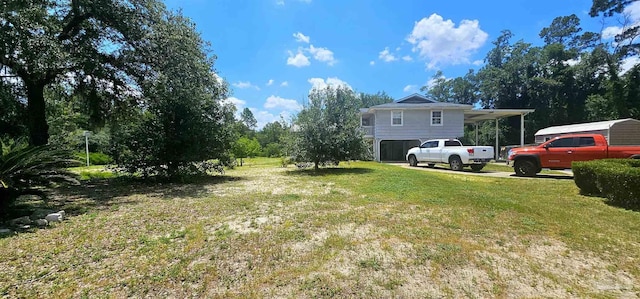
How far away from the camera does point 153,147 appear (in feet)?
32.8

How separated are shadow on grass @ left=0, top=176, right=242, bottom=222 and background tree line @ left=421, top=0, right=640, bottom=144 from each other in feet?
113

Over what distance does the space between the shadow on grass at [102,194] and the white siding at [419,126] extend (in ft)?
45.0

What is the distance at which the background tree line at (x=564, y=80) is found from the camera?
27.1 meters

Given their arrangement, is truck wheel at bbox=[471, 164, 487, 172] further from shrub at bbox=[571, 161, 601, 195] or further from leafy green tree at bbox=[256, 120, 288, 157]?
leafy green tree at bbox=[256, 120, 288, 157]

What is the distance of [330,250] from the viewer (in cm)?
379

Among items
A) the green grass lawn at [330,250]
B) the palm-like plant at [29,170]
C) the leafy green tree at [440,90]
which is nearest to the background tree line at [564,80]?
the leafy green tree at [440,90]

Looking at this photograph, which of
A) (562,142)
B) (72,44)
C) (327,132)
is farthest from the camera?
(327,132)

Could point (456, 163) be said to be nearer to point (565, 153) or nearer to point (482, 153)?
point (482, 153)

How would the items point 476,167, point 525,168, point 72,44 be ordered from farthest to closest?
point 476,167 < point 525,168 < point 72,44

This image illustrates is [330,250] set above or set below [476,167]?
below

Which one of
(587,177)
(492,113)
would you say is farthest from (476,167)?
(492,113)

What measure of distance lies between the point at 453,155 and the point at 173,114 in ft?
41.0

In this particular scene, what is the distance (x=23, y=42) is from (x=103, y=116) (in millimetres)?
6669

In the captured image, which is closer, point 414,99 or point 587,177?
point 587,177
